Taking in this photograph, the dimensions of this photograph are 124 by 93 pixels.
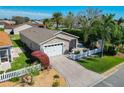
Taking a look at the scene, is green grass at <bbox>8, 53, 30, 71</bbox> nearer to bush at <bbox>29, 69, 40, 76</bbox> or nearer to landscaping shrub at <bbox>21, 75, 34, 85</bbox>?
bush at <bbox>29, 69, 40, 76</bbox>

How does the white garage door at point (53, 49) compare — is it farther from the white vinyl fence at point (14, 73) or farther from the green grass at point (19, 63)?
the white vinyl fence at point (14, 73)

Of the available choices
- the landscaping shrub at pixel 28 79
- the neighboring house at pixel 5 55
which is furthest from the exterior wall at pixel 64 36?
the landscaping shrub at pixel 28 79

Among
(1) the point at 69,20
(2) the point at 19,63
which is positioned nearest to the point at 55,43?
(2) the point at 19,63

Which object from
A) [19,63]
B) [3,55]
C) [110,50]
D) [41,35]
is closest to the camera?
[3,55]

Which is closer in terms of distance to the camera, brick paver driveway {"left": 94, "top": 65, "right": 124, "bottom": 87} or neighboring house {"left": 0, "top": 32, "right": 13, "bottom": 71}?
brick paver driveway {"left": 94, "top": 65, "right": 124, "bottom": 87}

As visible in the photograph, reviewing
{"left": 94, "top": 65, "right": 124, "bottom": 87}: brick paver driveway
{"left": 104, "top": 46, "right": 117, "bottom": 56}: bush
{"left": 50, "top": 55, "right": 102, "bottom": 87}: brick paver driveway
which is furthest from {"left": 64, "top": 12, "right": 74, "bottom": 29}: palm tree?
{"left": 94, "top": 65, "right": 124, "bottom": 87}: brick paver driveway

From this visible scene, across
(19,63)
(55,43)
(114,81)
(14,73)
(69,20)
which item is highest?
(69,20)

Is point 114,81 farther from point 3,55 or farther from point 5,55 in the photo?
point 3,55
